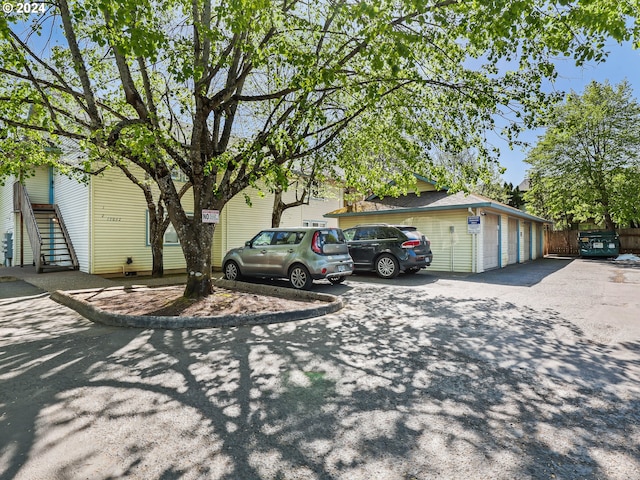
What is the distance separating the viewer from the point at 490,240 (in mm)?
15648

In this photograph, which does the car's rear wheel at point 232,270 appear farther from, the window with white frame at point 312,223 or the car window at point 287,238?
the window with white frame at point 312,223

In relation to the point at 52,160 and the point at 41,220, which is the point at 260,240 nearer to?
the point at 52,160

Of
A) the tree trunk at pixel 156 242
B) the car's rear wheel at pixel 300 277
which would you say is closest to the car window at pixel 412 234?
the car's rear wheel at pixel 300 277

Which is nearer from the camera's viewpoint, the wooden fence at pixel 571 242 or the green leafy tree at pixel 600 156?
the green leafy tree at pixel 600 156

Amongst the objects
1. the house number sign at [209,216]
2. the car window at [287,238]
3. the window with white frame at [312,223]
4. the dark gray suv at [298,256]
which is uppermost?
the window with white frame at [312,223]

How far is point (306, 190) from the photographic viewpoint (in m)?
14.2

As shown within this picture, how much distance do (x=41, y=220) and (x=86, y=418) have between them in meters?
14.7

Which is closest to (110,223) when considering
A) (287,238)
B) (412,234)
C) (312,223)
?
(287,238)

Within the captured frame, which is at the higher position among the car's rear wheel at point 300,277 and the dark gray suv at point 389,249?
the dark gray suv at point 389,249

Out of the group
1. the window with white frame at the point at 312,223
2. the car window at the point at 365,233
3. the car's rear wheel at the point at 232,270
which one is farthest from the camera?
the window with white frame at the point at 312,223

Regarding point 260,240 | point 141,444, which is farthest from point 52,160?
point 141,444

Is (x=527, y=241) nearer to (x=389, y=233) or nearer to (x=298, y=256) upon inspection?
(x=389, y=233)

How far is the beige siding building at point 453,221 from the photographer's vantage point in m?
14.2

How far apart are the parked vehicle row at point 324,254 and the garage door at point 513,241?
8.95 meters
